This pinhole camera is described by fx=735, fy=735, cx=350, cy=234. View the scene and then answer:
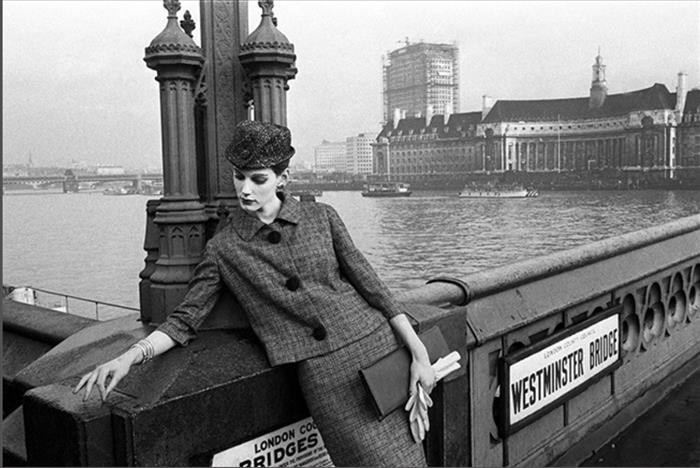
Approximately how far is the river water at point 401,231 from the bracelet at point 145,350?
17.8 feet

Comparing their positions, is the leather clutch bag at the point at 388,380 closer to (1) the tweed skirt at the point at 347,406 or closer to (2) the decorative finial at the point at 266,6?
(1) the tweed skirt at the point at 347,406

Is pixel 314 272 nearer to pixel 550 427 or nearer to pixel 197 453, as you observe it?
pixel 197 453

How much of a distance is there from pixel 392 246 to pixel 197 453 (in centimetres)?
2098

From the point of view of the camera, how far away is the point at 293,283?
195 centimetres

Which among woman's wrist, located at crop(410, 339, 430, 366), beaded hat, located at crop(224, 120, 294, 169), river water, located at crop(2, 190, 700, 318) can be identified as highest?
beaded hat, located at crop(224, 120, 294, 169)

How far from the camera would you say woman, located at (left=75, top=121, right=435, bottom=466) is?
1.95 meters

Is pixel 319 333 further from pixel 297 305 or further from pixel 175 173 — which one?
pixel 175 173

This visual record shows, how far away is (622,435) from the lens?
4.14 metres

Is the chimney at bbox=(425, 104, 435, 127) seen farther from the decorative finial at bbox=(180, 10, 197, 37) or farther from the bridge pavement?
the decorative finial at bbox=(180, 10, 197, 37)

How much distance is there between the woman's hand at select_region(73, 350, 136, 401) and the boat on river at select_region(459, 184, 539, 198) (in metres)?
36.9

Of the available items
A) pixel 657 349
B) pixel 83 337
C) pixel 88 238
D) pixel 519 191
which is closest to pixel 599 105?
pixel 519 191

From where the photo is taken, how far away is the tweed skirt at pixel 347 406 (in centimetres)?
196

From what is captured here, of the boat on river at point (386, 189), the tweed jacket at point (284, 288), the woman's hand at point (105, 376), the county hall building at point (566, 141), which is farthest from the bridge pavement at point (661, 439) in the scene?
the county hall building at point (566, 141)

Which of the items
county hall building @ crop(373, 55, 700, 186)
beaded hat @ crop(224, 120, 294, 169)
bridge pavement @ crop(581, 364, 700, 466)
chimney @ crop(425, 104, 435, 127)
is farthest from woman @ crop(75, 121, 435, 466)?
county hall building @ crop(373, 55, 700, 186)
